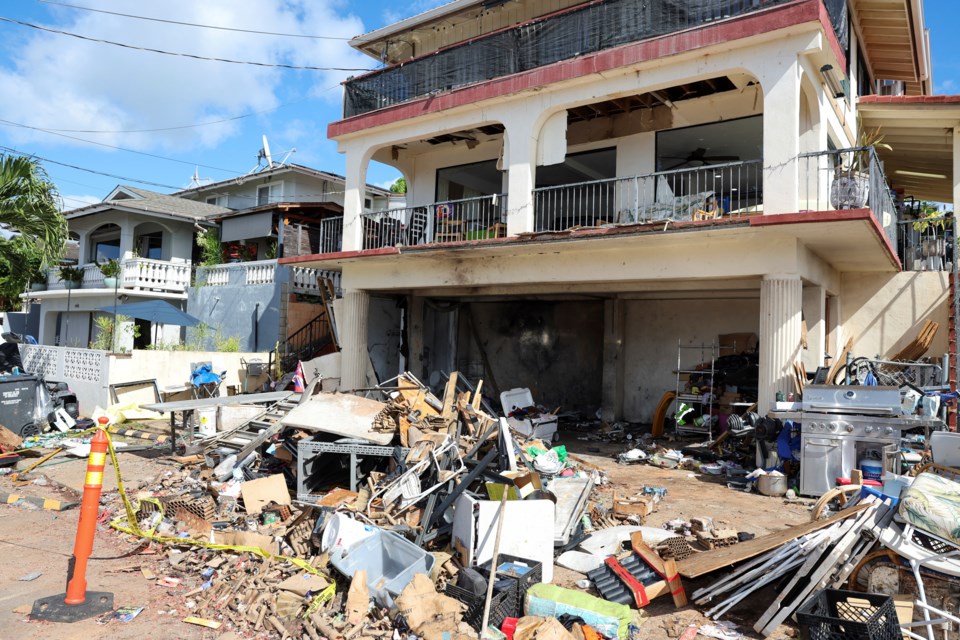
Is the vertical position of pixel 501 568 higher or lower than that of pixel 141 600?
higher

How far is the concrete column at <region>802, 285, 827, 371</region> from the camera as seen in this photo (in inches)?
408

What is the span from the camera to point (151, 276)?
20422 mm

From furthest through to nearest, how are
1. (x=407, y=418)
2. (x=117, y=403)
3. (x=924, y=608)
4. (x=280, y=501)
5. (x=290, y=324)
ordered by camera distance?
1. (x=290, y=324)
2. (x=117, y=403)
3. (x=407, y=418)
4. (x=280, y=501)
5. (x=924, y=608)

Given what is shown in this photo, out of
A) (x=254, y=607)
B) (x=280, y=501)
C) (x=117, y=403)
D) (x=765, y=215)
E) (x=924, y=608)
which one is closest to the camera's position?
(x=924, y=608)

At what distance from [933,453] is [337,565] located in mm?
6294

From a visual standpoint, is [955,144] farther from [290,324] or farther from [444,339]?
[290,324]

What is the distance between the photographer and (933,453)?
21.4ft

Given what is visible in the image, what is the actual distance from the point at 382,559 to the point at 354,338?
30.7 feet

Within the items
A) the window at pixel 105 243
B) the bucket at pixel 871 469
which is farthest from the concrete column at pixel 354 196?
the window at pixel 105 243

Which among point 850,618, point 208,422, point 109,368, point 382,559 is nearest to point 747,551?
point 850,618

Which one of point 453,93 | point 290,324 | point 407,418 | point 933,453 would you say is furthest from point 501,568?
point 290,324

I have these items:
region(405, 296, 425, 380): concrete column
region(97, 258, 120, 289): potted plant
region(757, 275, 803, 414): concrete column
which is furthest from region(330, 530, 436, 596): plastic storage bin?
region(97, 258, 120, 289): potted plant

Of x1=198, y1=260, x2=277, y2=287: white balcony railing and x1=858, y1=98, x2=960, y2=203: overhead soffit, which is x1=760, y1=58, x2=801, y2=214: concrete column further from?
x1=198, y1=260, x2=277, y2=287: white balcony railing

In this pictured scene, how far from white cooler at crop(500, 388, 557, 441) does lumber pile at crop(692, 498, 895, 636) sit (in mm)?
6226
